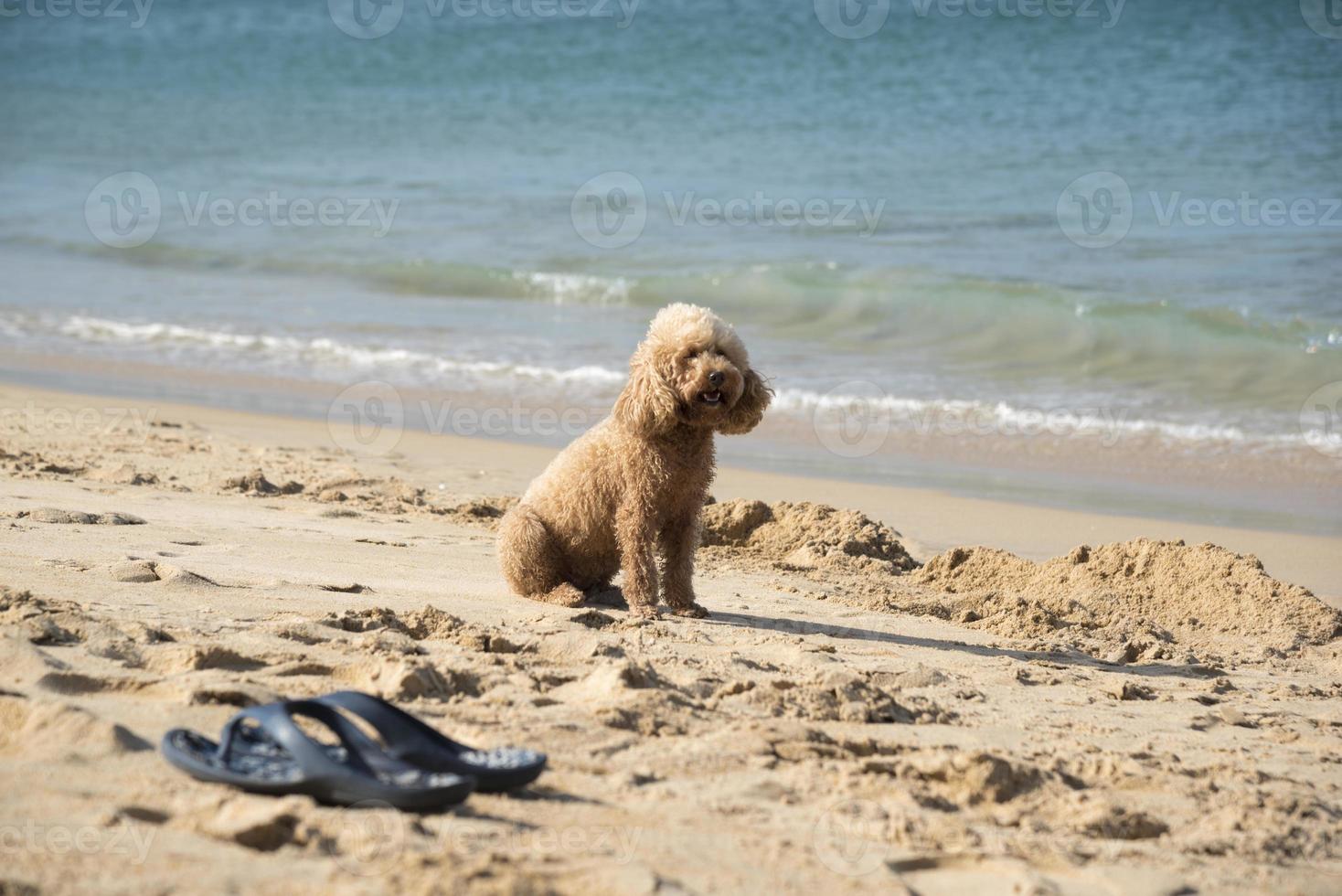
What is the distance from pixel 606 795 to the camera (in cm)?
332

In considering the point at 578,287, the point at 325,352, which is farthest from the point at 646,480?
the point at 578,287

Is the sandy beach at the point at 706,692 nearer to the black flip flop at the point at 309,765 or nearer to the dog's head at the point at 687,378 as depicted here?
the black flip flop at the point at 309,765

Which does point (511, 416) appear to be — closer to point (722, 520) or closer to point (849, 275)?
point (722, 520)

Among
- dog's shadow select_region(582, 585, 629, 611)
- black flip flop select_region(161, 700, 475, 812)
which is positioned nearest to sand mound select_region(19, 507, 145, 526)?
dog's shadow select_region(582, 585, 629, 611)

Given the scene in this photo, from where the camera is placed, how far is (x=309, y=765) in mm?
3035

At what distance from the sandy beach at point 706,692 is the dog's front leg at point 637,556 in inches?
6.7

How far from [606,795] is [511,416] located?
23.9ft

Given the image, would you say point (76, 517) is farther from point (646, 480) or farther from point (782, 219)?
point (782, 219)

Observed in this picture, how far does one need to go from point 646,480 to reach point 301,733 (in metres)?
2.47

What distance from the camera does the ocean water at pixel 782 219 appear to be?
1129 cm

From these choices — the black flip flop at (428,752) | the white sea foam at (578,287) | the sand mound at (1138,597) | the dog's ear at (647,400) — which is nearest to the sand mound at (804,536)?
the sand mound at (1138,597)

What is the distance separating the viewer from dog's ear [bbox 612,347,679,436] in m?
5.18

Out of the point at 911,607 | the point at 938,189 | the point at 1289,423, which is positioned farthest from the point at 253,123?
the point at 911,607

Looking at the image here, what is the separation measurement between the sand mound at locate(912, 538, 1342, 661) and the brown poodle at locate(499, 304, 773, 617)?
1.42 m
